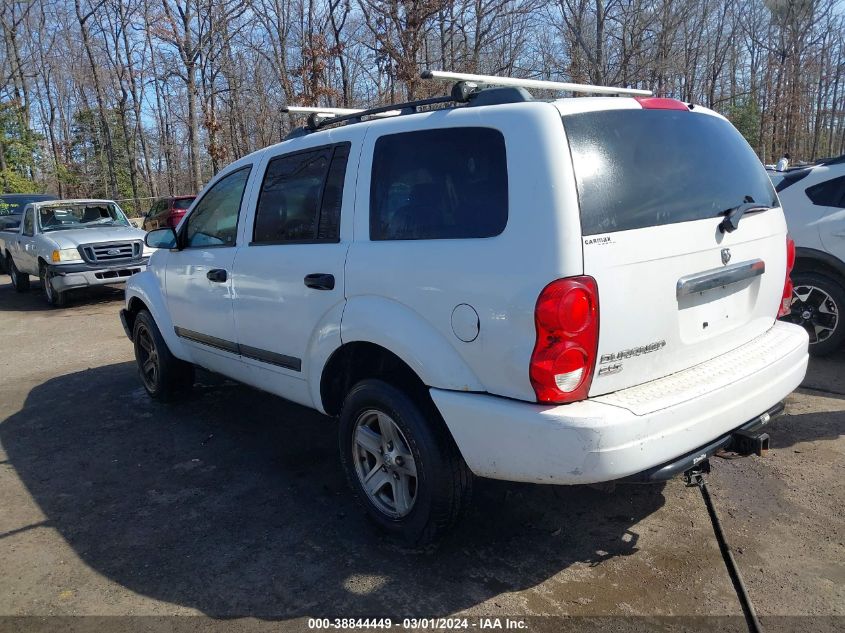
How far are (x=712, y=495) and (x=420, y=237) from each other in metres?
2.19

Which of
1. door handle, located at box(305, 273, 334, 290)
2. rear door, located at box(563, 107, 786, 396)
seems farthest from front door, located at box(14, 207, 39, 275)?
rear door, located at box(563, 107, 786, 396)

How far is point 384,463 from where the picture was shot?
10.4 ft

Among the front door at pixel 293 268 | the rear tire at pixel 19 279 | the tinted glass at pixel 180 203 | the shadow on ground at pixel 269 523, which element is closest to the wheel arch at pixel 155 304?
the shadow on ground at pixel 269 523

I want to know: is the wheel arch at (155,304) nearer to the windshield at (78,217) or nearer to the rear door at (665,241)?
the rear door at (665,241)

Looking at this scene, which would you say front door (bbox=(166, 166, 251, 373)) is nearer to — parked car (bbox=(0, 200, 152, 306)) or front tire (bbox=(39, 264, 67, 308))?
parked car (bbox=(0, 200, 152, 306))

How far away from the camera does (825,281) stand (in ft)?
18.3

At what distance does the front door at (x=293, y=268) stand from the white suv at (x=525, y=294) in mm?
17

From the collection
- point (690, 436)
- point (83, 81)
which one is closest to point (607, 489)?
point (690, 436)

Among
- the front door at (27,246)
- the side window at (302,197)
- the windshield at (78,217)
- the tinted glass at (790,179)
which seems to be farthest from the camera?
the windshield at (78,217)

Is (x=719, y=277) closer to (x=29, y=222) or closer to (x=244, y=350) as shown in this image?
(x=244, y=350)

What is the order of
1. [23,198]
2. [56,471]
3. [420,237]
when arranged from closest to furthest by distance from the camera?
[420,237], [56,471], [23,198]

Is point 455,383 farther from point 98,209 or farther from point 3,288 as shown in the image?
point 3,288

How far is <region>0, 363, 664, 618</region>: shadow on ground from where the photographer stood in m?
2.85

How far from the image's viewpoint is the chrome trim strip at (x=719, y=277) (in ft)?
8.76
